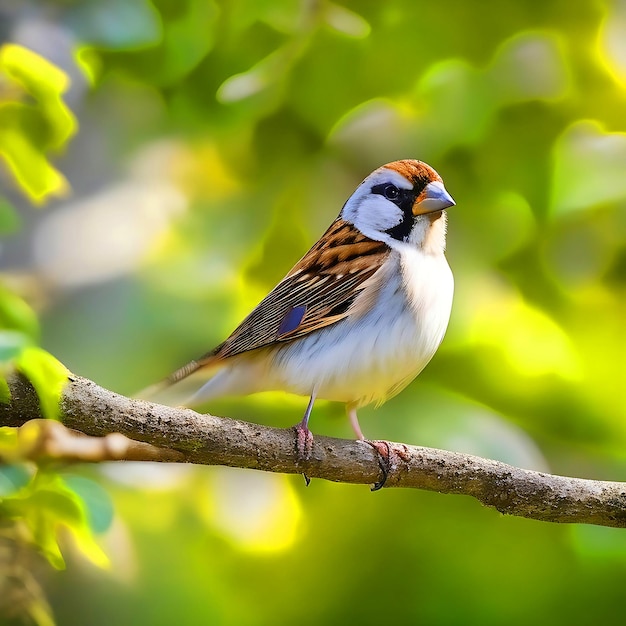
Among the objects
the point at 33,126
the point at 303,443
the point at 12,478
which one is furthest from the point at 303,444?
the point at 33,126

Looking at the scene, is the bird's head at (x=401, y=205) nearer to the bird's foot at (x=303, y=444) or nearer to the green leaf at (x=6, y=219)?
the bird's foot at (x=303, y=444)

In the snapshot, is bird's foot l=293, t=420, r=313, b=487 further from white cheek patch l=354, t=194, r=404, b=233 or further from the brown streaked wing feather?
white cheek patch l=354, t=194, r=404, b=233

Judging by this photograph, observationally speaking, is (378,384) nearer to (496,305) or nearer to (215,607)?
(496,305)

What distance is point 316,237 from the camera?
1271 millimetres

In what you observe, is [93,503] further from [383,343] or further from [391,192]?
[391,192]

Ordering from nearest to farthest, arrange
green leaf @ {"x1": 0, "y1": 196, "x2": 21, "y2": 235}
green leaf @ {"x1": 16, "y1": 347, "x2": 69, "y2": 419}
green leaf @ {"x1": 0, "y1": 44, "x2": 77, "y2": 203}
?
green leaf @ {"x1": 16, "y1": 347, "x2": 69, "y2": 419} < green leaf @ {"x1": 0, "y1": 196, "x2": 21, "y2": 235} < green leaf @ {"x1": 0, "y1": 44, "x2": 77, "y2": 203}

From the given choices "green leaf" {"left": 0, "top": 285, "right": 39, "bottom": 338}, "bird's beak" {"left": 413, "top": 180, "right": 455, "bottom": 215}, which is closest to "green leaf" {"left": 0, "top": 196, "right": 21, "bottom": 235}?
"green leaf" {"left": 0, "top": 285, "right": 39, "bottom": 338}

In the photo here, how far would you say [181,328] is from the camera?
1.25m

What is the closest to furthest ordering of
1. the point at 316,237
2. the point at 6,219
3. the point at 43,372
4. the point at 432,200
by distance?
the point at 43,372
the point at 6,219
the point at 432,200
the point at 316,237

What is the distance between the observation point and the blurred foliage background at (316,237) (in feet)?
3.95

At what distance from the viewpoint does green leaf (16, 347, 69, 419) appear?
0.56 meters

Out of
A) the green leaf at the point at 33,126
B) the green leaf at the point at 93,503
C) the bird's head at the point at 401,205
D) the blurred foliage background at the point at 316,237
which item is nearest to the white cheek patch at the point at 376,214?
the bird's head at the point at 401,205

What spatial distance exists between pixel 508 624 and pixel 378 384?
1.83 feet

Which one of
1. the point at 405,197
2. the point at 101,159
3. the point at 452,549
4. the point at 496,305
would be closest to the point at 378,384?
the point at 405,197
